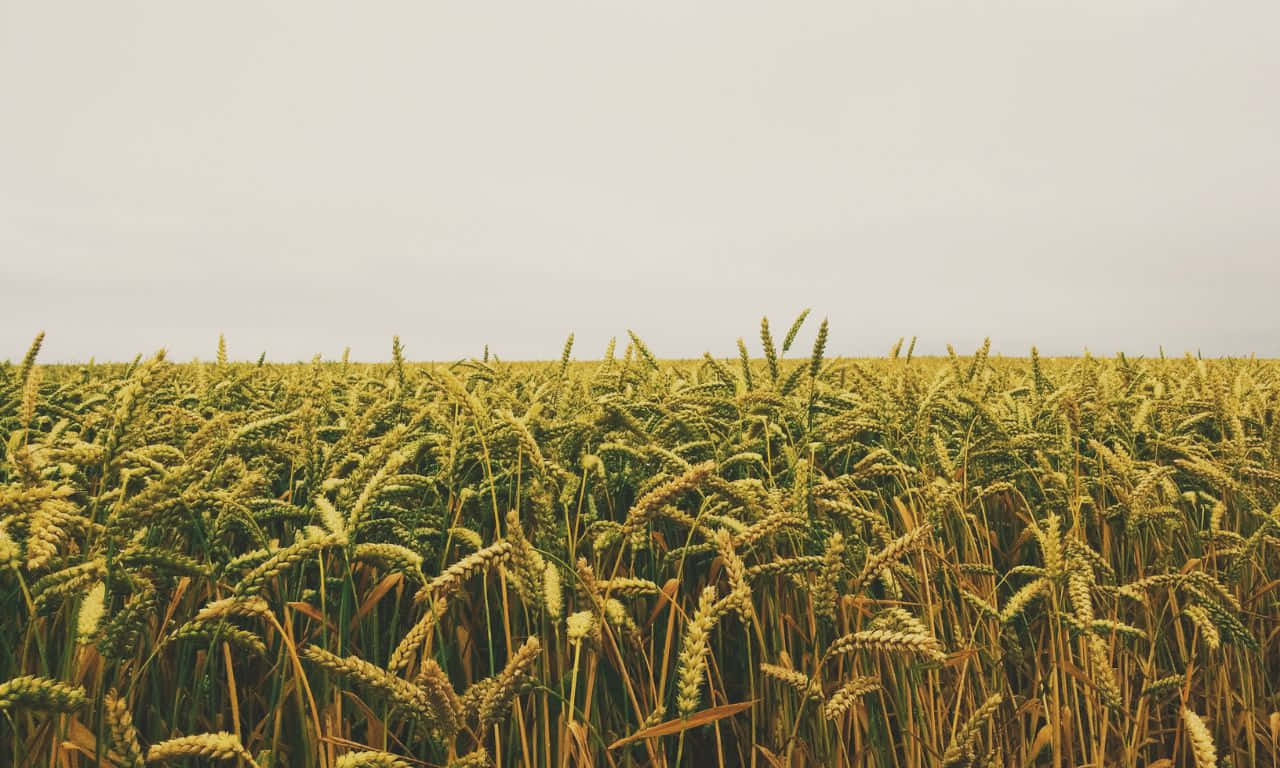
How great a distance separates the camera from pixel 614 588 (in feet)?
5.32

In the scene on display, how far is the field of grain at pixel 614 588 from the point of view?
1276 mm

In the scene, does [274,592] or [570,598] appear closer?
[570,598]

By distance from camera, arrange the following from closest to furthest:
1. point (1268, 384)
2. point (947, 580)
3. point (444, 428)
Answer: point (947, 580) → point (444, 428) → point (1268, 384)

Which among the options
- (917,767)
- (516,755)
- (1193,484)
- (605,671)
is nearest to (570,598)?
(605,671)

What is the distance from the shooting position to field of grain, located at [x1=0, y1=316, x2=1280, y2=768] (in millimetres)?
1276

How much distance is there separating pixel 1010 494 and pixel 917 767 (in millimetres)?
1202

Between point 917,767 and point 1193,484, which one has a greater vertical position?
point 1193,484

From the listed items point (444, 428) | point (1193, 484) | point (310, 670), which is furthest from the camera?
point (1193, 484)

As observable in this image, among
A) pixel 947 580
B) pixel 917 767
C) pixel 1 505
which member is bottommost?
pixel 917 767

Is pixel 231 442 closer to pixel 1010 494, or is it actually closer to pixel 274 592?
pixel 274 592

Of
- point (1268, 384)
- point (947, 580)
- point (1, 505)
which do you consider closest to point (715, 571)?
point (947, 580)

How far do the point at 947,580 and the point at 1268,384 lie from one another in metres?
4.19

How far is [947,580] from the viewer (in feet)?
6.40

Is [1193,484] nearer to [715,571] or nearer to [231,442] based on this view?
[715,571]
